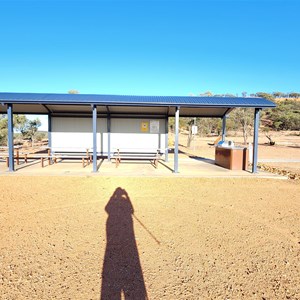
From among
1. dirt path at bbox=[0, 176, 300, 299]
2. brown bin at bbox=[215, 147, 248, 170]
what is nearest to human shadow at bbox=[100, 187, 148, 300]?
dirt path at bbox=[0, 176, 300, 299]

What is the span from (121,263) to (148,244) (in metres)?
0.58

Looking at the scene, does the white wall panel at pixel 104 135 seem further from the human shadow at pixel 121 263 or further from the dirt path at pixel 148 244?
the human shadow at pixel 121 263

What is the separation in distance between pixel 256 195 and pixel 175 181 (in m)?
2.33

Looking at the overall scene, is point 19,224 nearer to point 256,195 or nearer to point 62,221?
point 62,221

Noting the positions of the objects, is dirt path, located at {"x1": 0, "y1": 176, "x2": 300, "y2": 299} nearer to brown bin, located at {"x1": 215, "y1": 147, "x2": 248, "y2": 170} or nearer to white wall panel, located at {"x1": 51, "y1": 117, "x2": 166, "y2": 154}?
brown bin, located at {"x1": 215, "y1": 147, "x2": 248, "y2": 170}

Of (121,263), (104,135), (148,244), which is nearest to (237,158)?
(104,135)

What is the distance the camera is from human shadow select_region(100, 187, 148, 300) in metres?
2.28

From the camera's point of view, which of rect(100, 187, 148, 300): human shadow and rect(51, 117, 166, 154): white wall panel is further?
rect(51, 117, 166, 154): white wall panel

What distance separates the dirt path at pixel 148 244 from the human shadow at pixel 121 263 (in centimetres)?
1

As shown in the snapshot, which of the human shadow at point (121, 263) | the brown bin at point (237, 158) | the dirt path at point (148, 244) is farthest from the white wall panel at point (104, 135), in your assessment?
the human shadow at point (121, 263)

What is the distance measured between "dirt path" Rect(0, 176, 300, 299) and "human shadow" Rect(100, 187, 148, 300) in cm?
1

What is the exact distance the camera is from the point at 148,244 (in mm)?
3262

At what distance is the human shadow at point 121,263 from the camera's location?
228 centimetres

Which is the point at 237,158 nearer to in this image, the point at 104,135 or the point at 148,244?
the point at 104,135
